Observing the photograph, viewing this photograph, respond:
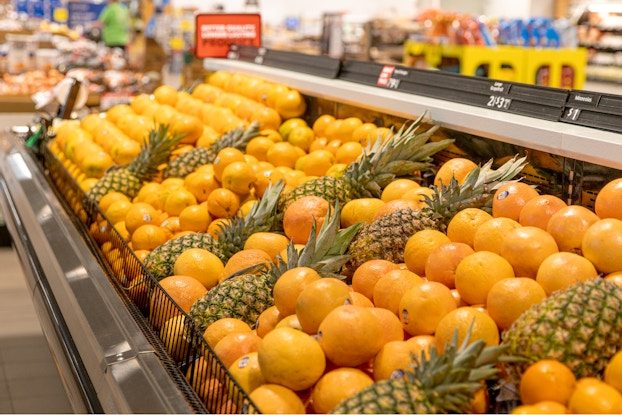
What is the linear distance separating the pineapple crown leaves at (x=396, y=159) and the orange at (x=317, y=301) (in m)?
0.99

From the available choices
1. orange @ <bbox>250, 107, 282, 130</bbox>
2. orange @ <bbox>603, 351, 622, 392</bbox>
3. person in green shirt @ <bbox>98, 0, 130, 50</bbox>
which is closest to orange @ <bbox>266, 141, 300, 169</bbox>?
orange @ <bbox>250, 107, 282, 130</bbox>

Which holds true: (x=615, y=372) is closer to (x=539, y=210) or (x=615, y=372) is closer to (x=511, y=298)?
(x=511, y=298)

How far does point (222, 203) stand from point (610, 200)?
61.4 inches

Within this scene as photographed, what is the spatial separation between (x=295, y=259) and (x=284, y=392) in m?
0.60

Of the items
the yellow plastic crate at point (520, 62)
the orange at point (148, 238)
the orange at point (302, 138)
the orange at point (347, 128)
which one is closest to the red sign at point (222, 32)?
the orange at point (302, 138)

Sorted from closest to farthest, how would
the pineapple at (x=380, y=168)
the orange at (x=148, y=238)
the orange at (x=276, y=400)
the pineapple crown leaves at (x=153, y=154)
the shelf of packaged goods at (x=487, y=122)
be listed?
the orange at (x=276, y=400) < the shelf of packaged goods at (x=487, y=122) < the pineapple at (x=380, y=168) < the orange at (x=148, y=238) < the pineapple crown leaves at (x=153, y=154)

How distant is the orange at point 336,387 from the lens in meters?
1.49

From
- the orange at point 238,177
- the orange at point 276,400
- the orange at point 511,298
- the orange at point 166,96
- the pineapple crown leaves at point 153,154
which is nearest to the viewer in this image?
the orange at point 276,400

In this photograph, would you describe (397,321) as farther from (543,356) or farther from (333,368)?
(543,356)

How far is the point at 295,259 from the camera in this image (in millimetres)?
2070

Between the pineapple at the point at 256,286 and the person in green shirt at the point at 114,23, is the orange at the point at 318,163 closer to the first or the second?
the pineapple at the point at 256,286

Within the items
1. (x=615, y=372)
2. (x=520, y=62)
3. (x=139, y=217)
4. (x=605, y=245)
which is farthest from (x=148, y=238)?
(x=520, y=62)

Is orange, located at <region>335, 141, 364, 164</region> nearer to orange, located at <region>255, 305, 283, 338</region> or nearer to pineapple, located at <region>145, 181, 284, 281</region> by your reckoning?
pineapple, located at <region>145, 181, 284, 281</region>

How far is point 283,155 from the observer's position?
3254mm
